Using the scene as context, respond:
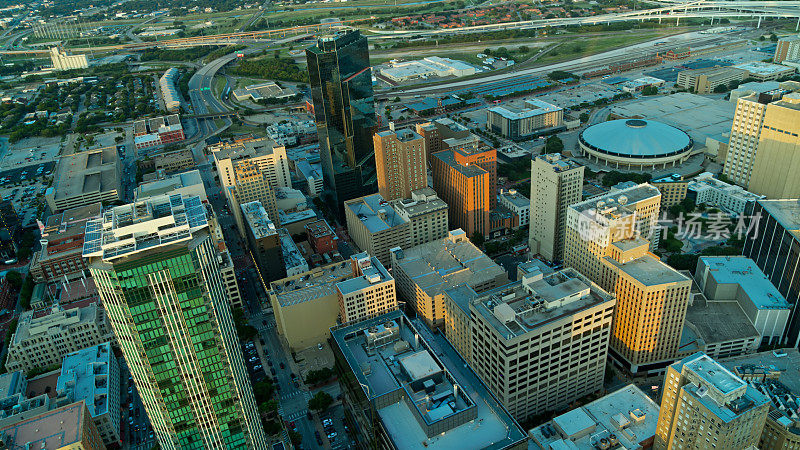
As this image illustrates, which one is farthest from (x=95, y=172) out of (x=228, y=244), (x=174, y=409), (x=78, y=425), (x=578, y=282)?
(x=578, y=282)

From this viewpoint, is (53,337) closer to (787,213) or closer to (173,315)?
(173,315)

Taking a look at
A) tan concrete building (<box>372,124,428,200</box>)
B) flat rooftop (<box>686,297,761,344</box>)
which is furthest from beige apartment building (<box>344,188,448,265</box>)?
flat rooftop (<box>686,297,761,344</box>)

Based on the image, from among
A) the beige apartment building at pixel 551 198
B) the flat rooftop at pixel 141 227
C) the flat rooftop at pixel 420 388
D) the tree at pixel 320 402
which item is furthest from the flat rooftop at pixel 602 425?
the flat rooftop at pixel 141 227

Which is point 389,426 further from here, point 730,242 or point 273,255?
point 730,242

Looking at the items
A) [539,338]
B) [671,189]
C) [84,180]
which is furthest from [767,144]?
[84,180]

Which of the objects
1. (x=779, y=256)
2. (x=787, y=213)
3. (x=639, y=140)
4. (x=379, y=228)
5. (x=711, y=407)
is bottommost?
(x=639, y=140)

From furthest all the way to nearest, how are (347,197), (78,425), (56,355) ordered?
(347,197) → (56,355) → (78,425)

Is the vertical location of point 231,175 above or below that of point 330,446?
above

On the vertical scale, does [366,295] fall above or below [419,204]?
below
